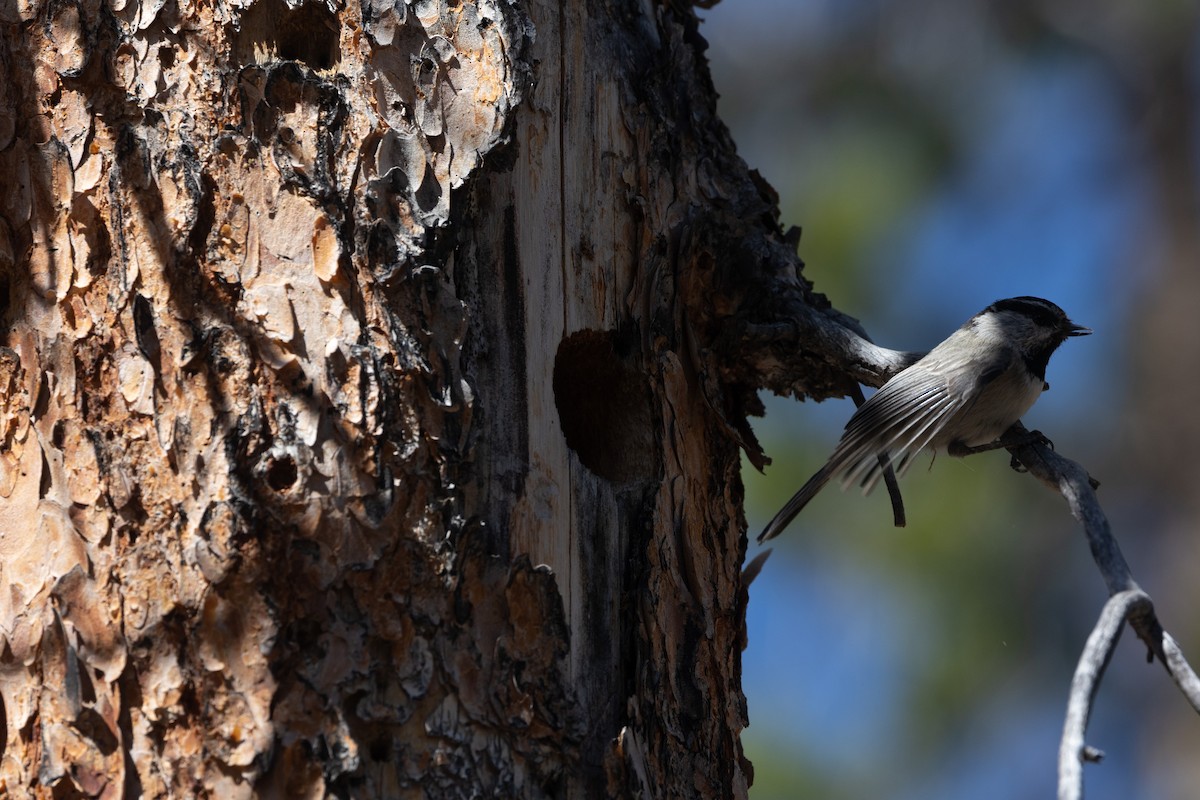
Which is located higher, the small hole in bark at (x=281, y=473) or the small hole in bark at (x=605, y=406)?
the small hole in bark at (x=605, y=406)

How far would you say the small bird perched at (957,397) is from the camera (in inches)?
109

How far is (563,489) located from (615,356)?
40cm

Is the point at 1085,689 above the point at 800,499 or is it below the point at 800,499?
below

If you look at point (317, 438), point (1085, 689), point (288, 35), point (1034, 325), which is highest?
point (1034, 325)

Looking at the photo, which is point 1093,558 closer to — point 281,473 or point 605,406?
point 605,406

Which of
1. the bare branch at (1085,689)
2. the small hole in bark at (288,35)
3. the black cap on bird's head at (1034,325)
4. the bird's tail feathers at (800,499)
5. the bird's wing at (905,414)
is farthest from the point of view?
the black cap on bird's head at (1034,325)

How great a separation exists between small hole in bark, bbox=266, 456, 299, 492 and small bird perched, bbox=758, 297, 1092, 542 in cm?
122

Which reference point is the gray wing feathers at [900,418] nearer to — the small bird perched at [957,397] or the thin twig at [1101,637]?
the small bird perched at [957,397]

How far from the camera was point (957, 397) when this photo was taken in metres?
2.89

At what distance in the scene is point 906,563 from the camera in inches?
271

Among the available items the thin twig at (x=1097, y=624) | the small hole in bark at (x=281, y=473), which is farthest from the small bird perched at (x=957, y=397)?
the small hole in bark at (x=281, y=473)

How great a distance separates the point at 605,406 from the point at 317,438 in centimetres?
83

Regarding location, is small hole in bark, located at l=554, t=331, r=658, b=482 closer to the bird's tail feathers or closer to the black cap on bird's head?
the bird's tail feathers

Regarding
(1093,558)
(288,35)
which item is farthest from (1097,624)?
(288,35)
